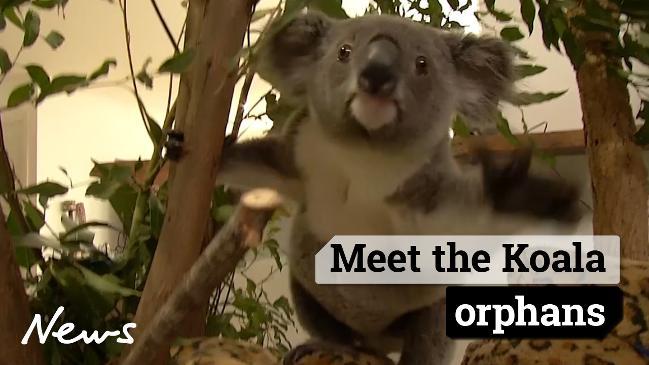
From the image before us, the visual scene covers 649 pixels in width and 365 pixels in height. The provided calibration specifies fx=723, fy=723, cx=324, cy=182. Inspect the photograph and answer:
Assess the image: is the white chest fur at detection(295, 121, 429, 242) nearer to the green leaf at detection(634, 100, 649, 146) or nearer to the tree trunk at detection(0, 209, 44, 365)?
the tree trunk at detection(0, 209, 44, 365)

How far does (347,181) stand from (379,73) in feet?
0.41

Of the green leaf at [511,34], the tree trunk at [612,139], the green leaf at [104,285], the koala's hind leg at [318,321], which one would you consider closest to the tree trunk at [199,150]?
the green leaf at [104,285]

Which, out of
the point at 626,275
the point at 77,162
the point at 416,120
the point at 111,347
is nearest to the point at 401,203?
the point at 416,120

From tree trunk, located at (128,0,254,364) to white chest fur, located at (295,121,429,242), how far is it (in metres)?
0.09

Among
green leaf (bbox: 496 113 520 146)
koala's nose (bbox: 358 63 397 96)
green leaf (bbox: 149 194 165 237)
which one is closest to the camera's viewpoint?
koala's nose (bbox: 358 63 397 96)

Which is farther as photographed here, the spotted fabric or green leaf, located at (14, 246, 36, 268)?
green leaf, located at (14, 246, 36, 268)

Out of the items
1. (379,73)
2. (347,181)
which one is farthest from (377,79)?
(347,181)

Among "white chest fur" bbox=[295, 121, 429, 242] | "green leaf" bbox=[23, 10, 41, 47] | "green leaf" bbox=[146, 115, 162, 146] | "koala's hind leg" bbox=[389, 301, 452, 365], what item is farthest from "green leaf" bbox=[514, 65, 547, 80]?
"green leaf" bbox=[23, 10, 41, 47]

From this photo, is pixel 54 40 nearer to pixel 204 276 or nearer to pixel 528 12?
pixel 204 276

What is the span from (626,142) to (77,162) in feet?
2.21

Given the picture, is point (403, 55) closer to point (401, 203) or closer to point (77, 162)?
point (401, 203)

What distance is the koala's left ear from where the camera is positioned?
0.65 m

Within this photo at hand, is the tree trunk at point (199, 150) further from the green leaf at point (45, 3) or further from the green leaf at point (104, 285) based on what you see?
the green leaf at point (45, 3)

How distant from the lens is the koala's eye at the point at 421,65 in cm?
61
